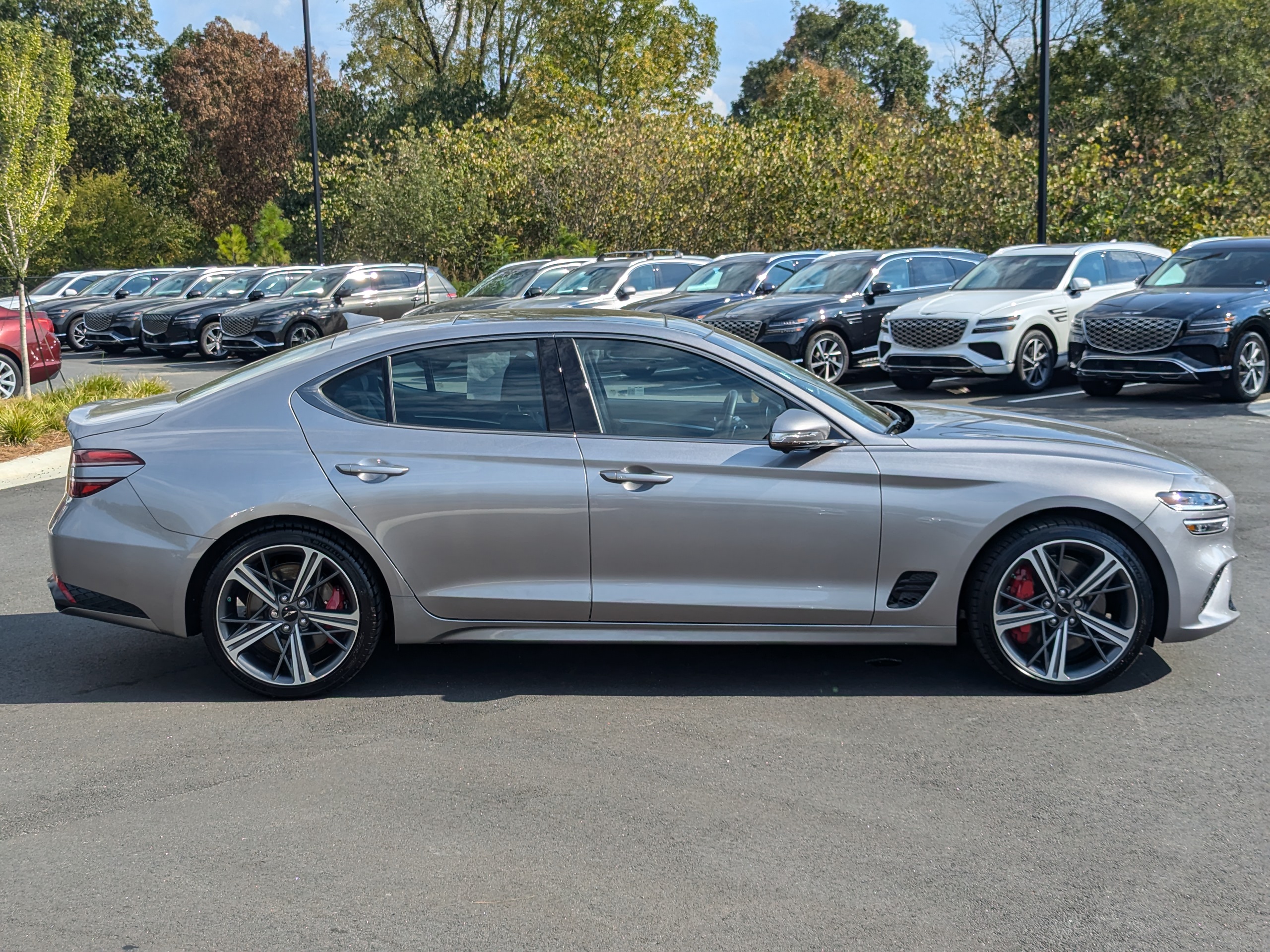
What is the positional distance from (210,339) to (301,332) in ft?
9.21

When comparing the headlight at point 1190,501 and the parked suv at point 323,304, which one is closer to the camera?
the headlight at point 1190,501

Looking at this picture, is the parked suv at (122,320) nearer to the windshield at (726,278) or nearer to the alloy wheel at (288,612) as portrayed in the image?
the windshield at (726,278)

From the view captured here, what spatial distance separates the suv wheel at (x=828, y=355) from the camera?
16578mm

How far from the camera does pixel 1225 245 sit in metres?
15.5

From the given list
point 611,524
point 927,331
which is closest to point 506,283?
point 927,331

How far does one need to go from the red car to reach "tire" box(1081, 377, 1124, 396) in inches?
483

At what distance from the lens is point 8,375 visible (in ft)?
52.1

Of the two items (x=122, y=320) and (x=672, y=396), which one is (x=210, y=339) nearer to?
(x=122, y=320)

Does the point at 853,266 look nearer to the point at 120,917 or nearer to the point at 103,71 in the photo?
the point at 120,917

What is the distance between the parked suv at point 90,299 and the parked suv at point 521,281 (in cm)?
979

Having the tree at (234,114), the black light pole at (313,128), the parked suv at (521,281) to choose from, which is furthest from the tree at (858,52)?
the parked suv at (521,281)

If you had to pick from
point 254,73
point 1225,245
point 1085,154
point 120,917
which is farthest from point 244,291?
point 254,73

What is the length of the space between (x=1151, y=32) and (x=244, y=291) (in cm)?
2740

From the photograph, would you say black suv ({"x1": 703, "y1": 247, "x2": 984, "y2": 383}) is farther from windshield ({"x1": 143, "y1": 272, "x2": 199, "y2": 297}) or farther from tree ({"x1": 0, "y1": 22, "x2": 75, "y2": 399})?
windshield ({"x1": 143, "y1": 272, "x2": 199, "y2": 297})
